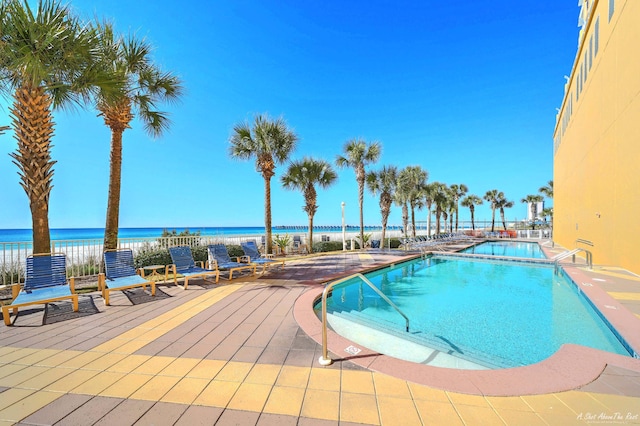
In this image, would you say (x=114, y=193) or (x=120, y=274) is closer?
(x=120, y=274)

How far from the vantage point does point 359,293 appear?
21.1 feet

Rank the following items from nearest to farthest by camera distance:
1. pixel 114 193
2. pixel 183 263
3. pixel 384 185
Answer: pixel 183 263
pixel 114 193
pixel 384 185

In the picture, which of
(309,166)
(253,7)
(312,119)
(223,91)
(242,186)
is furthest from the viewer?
(242,186)

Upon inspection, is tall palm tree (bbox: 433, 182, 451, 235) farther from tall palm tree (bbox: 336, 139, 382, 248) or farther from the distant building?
the distant building

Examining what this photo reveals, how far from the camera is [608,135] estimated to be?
8289 millimetres

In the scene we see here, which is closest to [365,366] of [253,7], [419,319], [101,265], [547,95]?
[419,319]

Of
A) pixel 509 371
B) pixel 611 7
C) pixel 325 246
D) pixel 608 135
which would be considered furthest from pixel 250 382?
pixel 611 7

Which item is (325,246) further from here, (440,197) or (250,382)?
(440,197)

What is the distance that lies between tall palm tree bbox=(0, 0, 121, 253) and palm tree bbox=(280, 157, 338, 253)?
9.13m

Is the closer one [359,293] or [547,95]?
[359,293]

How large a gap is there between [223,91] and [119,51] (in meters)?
12.6

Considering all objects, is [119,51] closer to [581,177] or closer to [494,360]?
[494,360]

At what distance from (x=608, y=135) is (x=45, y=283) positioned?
1534cm

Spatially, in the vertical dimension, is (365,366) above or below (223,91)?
below
